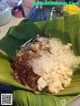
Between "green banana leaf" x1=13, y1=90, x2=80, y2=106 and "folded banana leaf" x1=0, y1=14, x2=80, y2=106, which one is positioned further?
"folded banana leaf" x1=0, y1=14, x2=80, y2=106

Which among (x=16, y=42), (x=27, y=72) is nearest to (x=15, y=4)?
(x=16, y=42)

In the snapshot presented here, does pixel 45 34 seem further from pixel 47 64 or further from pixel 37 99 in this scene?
pixel 37 99

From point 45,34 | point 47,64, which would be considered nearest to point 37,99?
point 47,64

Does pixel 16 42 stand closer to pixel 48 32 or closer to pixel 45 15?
pixel 48 32

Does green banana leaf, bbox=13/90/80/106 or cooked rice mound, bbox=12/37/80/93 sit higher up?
cooked rice mound, bbox=12/37/80/93

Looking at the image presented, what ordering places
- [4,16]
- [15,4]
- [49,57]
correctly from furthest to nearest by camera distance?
[15,4], [4,16], [49,57]

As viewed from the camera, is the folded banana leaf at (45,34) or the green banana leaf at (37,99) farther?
the folded banana leaf at (45,34)

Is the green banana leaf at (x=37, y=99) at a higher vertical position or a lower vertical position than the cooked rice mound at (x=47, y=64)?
lower

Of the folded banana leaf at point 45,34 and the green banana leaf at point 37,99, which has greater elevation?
the folded banana leaf at point 45,34
